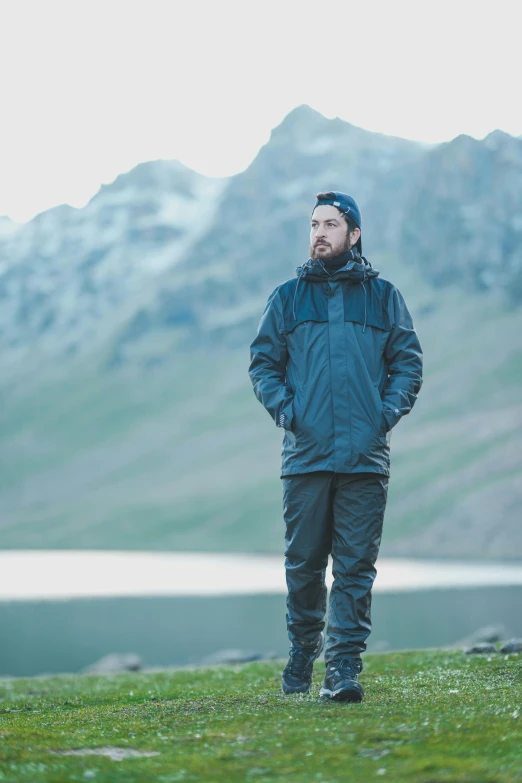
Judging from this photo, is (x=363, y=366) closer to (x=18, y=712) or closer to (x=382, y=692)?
(x=382, y=692)

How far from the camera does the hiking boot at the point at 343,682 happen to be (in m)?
9.30

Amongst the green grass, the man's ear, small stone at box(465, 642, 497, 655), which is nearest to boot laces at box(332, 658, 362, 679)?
the green grass

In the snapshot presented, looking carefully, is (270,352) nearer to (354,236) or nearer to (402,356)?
(402,356)

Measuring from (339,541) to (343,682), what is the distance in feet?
3.97

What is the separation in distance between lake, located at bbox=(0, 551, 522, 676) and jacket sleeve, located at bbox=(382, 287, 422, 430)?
24.2 meters

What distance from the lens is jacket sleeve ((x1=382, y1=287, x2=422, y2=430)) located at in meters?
10.2

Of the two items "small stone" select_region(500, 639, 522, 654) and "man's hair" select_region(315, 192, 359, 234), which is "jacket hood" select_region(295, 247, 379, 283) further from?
"small stone" select_region(500, 639, 522, 654)

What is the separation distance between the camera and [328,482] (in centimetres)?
990

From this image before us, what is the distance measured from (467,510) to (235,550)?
40337mm

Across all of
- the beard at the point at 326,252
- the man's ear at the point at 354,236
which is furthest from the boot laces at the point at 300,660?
the man's ear at the point at 354,236

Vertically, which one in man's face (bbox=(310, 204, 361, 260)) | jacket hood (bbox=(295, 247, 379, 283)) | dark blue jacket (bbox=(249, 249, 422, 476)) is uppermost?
man's face (bbox=(310, 204, 361, 260))

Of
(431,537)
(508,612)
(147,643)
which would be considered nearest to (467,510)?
(431,537)

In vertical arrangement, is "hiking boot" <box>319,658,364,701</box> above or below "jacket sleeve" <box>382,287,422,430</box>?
below

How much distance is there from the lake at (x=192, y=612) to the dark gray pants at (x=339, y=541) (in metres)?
23.9
